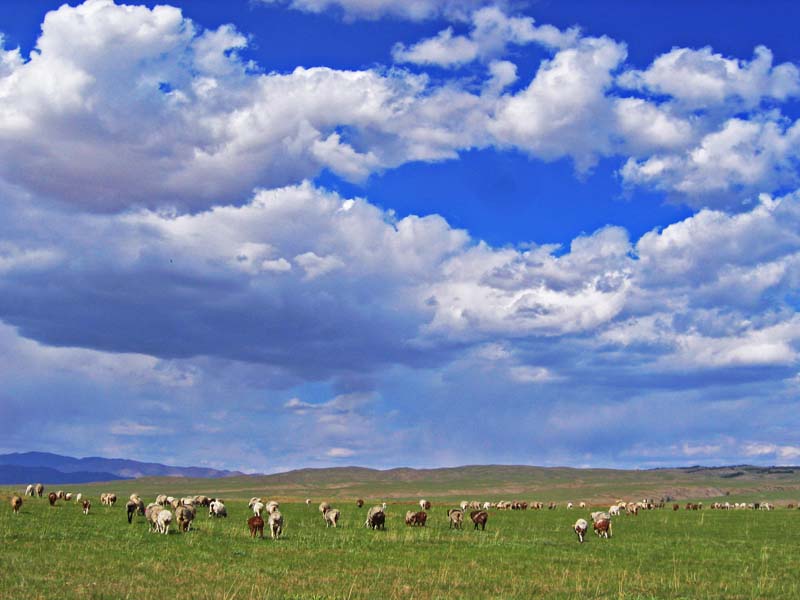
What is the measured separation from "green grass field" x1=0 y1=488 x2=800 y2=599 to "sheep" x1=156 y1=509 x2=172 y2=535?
0.83m

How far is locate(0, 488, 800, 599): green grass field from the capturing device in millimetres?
22250

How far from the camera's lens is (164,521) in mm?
36562

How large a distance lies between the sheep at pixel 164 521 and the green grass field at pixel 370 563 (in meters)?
0.83

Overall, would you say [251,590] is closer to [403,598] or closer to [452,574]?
[403,598]

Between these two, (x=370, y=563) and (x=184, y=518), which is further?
(x=184, y=518)

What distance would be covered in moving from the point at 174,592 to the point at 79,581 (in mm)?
3591

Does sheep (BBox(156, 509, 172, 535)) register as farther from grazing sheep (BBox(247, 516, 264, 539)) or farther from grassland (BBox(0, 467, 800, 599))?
grazing sheep (BBox(247, 516, 264, 539))

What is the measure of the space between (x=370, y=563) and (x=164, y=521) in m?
13.0

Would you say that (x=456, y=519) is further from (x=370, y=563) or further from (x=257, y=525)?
(x=370, y=563)

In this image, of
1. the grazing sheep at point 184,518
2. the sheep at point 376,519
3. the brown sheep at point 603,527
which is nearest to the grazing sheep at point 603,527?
the brown sheep at point 603,527

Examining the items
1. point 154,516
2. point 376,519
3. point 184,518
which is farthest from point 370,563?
point 376,519

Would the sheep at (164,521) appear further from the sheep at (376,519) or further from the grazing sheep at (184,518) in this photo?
the sheep at (376,519)

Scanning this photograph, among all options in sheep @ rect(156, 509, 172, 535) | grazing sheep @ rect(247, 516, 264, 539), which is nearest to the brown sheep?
grazing sheep @ rect(247, 516, 264, 539)

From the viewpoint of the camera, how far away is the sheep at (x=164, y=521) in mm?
36469
